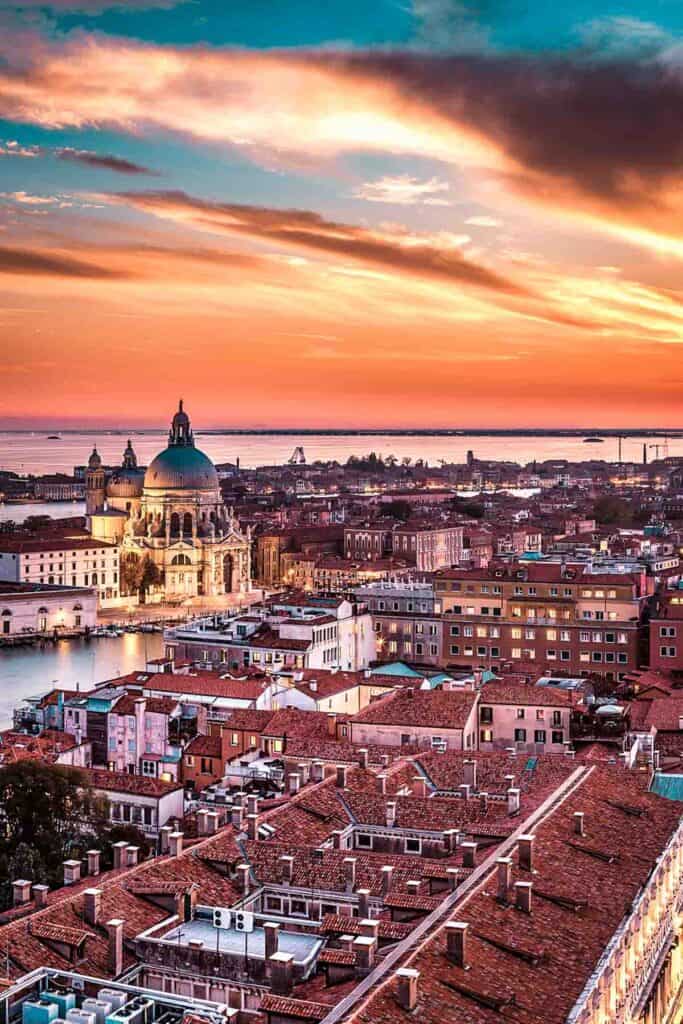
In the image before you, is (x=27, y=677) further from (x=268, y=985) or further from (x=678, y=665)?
(x=268, y=985)

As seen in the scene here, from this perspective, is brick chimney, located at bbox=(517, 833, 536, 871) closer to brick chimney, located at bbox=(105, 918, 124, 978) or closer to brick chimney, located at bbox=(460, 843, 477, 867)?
brick chimney, located at bbox=(460, 843, 477, 867)

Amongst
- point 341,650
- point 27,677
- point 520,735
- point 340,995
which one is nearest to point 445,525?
point 27,677

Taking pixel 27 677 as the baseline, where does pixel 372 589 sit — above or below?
above

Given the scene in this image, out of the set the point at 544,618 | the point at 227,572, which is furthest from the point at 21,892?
the point at 227,572

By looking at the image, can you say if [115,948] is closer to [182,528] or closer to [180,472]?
[182,528]

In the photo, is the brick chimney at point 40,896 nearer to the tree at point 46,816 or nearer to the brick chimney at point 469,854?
the tree at point 46,816

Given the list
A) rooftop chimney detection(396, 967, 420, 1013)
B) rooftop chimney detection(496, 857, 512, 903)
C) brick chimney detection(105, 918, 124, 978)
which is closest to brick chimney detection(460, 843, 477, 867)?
rooftop chimney detection(496, 857, 512, 903)
